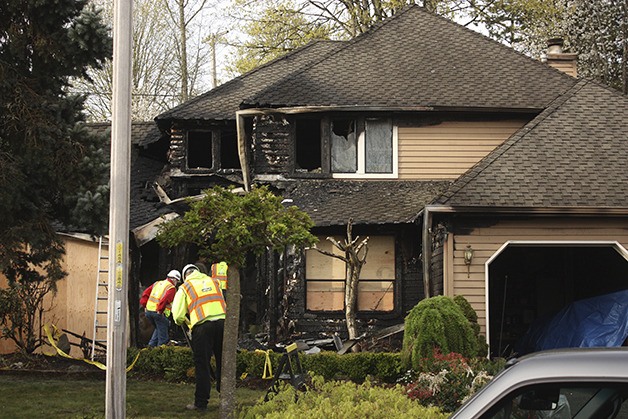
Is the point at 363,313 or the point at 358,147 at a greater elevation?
the point at 358,147

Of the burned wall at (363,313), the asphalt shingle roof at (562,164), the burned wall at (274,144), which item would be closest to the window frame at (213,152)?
the burned wall at (274,144)

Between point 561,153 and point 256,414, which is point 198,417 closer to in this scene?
point 256,414

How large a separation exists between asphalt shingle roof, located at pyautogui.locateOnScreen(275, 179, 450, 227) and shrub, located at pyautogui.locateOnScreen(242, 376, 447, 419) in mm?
9657

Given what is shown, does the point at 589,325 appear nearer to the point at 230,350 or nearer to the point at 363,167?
the point at 363,167

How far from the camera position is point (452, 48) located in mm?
24328

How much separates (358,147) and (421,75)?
2458 millimetres

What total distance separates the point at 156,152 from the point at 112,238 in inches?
632

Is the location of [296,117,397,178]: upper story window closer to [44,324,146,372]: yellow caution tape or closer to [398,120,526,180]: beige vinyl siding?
[398,120,526,180]: beige vinyl siding

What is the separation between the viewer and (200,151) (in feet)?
79.4

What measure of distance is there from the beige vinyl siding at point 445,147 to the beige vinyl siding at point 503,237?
144 inches

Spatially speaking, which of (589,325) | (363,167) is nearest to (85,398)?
(589,325)

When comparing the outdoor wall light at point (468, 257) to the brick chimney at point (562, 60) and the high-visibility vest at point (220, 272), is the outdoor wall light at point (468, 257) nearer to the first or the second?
the high-visibility vest at point (220, 272)

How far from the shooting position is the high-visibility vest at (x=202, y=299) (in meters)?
13.1

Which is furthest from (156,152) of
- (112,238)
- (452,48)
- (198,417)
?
(112,238)
